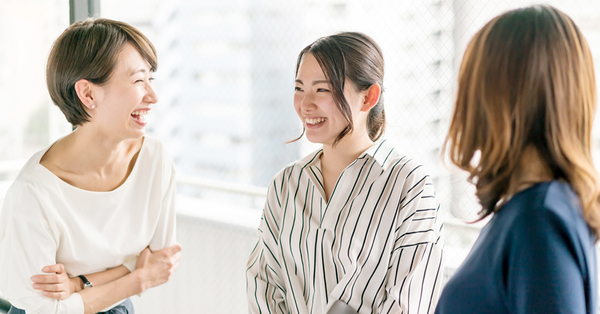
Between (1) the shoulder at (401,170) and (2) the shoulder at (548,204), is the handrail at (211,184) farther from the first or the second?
(2) the shoulder at (548,204)

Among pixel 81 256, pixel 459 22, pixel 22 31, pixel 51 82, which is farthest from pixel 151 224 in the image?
pixel 22 31

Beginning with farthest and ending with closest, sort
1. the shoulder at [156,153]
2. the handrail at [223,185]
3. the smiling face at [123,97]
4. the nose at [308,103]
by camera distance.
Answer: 1. the handrail at [223,185]
2. the shoulder at [156,153]
3. the smiling face at [123,97]
4. the nose at [308,103]

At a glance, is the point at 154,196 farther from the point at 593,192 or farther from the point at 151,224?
the point at 593,192

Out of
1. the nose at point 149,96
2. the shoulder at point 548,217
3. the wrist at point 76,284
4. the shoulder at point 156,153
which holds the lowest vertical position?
the wrist at point 76,284

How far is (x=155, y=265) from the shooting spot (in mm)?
1559

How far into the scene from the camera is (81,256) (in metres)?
1.43

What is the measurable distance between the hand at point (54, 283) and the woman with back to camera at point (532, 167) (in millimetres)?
1129

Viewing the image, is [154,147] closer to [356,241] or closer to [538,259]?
[356,241]

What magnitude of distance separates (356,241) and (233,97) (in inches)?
52.1

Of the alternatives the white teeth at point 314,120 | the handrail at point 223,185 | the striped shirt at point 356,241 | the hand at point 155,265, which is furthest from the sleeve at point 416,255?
the handrail at point 223,185

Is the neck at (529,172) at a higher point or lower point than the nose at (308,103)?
lower

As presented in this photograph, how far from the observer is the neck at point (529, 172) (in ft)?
2.19

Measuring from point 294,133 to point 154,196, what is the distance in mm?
757

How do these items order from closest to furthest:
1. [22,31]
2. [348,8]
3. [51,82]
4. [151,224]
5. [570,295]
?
[570,295]
[51,82]
[151,224]
[348,8]
[22,31]
